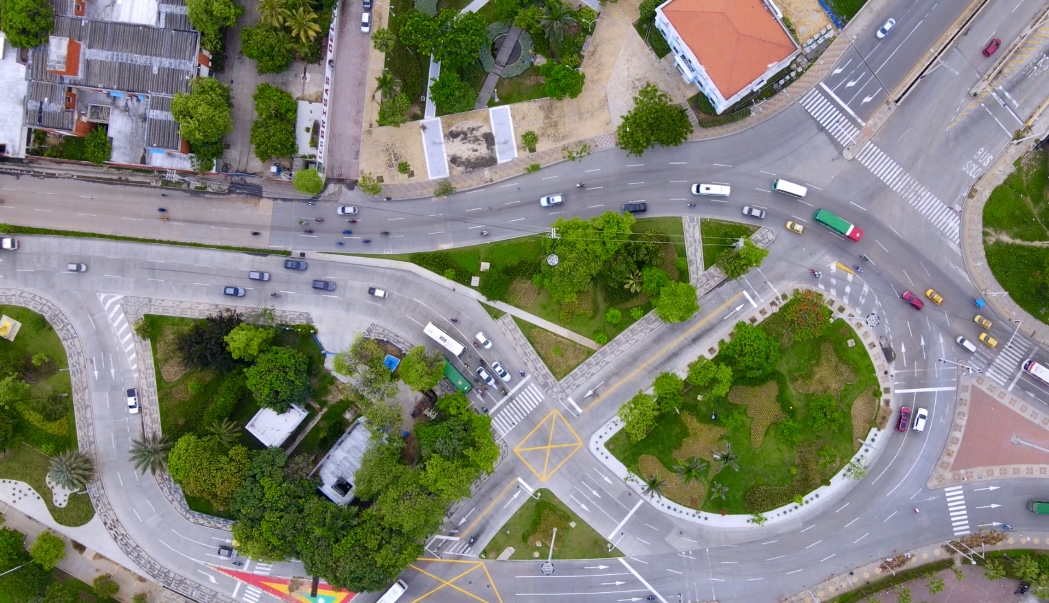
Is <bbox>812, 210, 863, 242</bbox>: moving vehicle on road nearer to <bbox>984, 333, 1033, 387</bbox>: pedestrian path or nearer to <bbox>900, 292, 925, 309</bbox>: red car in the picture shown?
<bbox>900, 292, 925, 309</bbox>: red car

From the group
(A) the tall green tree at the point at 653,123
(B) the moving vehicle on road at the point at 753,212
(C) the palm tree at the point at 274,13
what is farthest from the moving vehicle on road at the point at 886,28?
(C) the palm tree at the point at 274,13

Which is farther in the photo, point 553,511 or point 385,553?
point 553,511

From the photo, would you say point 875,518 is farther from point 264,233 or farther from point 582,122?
point 264,233

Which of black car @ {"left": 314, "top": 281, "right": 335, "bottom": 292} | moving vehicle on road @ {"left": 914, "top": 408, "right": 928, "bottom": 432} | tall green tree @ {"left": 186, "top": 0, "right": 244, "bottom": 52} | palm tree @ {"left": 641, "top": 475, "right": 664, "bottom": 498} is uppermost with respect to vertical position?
tall green tree @ {"left": 186, "top": 0, "right": 244, "bottom": 52}

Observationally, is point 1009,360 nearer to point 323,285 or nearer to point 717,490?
point 717,490

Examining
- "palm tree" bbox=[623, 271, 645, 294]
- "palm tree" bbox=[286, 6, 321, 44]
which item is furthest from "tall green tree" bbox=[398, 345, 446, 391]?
"palm tree" bbox=[286, 6, 321, 44]

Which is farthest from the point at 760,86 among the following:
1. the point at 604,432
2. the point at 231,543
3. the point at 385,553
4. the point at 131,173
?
the point at 231,543

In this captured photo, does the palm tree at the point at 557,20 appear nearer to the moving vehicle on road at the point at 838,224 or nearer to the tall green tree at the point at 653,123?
the tall green tree at the point at 653,123
